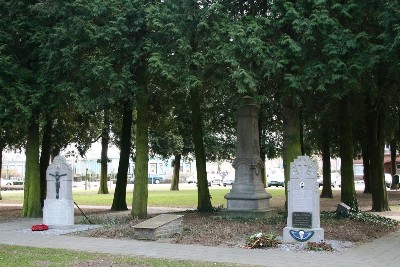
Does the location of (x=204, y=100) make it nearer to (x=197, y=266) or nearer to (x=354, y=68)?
(x=354, y=68)

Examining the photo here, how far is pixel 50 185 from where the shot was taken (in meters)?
17.6

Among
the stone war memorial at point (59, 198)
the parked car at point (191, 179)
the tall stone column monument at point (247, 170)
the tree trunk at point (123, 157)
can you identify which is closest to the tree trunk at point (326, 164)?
the tree trunk at point (123, 157)

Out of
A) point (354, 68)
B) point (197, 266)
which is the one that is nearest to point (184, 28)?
point (354, 68)

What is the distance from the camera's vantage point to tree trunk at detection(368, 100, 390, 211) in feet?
75.3

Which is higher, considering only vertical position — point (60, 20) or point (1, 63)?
point (60, 20)

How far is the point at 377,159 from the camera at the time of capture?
23.2 m

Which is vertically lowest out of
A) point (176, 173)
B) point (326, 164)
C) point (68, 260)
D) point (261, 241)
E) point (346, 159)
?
point (68, 260)

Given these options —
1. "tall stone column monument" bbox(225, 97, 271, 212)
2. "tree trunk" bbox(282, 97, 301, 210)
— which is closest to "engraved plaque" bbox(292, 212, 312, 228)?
"tree trunk" bbox(282, 97, 301, 210)

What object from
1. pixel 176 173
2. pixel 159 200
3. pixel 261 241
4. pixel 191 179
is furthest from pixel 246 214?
pixel 191 179

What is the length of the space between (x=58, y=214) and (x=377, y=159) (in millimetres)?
13477

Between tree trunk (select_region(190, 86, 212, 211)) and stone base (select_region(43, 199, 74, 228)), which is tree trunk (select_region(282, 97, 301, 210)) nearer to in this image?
tree trunk (select_region(190, 86, 212, 211))

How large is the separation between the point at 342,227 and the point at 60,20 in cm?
1169

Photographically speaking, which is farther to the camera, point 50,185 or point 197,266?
point 50,185

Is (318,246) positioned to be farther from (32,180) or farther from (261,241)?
(32,180)
